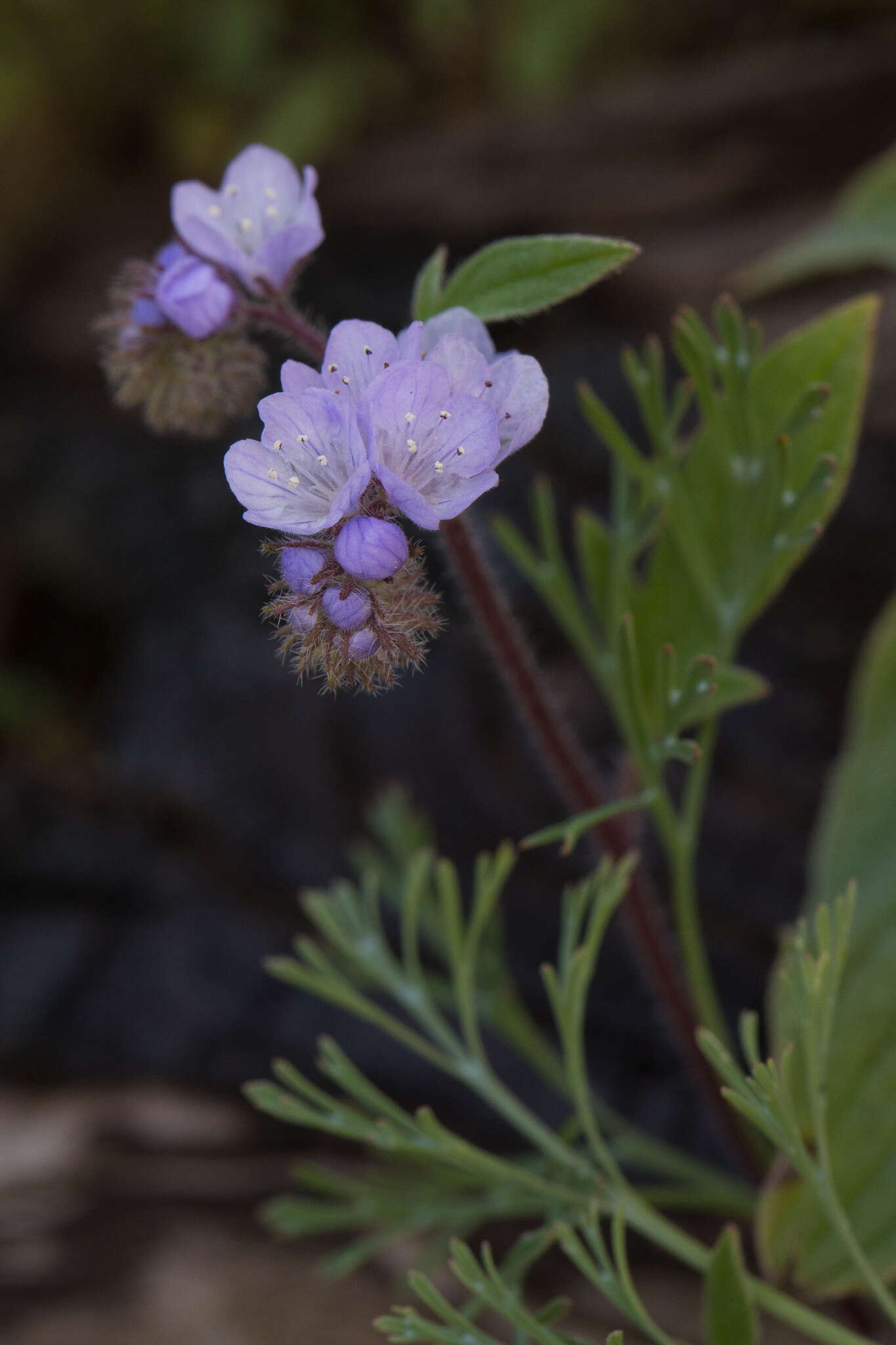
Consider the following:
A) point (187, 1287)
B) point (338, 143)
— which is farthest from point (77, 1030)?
point (338, 143)

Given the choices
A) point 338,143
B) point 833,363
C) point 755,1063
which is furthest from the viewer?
point 338,143

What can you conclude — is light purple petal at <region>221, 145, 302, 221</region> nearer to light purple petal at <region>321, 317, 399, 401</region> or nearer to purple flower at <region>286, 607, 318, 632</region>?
light purple petal at <region>321, 317, 399, 401</region>

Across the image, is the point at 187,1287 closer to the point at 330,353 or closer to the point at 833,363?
the point at 330,353

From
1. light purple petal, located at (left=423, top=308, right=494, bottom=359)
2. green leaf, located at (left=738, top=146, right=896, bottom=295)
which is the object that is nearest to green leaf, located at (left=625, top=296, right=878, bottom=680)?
light purple petal, located at (left=423, top=308, right=494, bottom=359)

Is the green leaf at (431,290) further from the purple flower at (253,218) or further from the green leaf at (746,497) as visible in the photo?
the green leaf at (746,497)

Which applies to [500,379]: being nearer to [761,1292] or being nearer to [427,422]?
[427,422]

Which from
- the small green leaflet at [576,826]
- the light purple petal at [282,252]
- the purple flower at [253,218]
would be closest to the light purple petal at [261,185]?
the purple flower at [253,218]

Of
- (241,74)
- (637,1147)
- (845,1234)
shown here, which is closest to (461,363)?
(845,1234)
